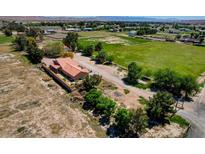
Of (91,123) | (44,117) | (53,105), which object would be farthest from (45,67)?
(91,123)

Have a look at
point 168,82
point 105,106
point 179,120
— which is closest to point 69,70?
point 105,106

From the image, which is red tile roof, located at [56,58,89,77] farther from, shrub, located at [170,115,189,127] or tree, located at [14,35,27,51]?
tree, located at [14,35,27,51]

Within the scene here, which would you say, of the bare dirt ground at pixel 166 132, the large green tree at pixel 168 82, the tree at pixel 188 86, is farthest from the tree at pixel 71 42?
the bare dirt ground at pixel 166 132

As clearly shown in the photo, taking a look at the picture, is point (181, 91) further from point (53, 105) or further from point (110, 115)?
point (53, 105)

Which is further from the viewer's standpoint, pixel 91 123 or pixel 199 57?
pixel 199 57

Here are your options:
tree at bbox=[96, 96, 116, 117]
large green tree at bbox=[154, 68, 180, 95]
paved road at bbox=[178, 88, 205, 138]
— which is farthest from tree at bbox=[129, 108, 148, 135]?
large green tree at bbox=[154, 68, 180, 95]
